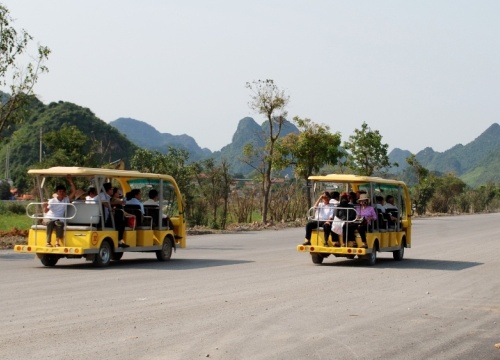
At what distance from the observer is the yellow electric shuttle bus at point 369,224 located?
2177 cm

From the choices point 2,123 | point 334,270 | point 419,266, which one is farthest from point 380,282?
point 2,123

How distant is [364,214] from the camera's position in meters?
22.0

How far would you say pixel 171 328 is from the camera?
1142cm

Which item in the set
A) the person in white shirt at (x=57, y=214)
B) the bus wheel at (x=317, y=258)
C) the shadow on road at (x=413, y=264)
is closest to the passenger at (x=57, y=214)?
the person in white shirt at (x=57, y=214)

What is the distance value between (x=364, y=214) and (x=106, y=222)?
5881mm

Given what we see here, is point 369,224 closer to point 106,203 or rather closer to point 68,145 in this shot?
point 106,203

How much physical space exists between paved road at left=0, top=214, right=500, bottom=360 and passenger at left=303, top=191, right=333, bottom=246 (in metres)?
0.82

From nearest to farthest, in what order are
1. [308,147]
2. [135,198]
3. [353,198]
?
[135,198], [353,198], [308,147]

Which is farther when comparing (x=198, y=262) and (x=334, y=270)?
(x=198, y=262)

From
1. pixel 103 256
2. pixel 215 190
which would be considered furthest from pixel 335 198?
pixel 215 190

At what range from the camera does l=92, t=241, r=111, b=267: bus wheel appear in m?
20.4

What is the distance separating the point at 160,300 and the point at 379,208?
1000 cm

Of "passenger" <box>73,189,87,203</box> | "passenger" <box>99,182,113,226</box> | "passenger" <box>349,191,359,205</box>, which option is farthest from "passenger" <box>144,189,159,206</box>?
"passenger" <box>349,191,359,205</box>

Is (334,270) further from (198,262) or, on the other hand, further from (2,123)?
(2,123)
